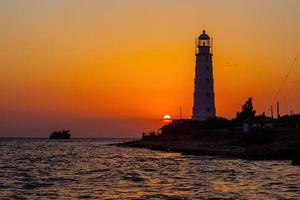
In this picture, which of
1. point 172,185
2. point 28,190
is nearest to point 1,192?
point 28,190

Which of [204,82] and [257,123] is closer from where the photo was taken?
[257,123]

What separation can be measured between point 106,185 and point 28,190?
4.85m

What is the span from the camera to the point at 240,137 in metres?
85.8

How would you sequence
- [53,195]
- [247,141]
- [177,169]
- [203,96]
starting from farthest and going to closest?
[203,96], [247,141], [177,169], [53,195]

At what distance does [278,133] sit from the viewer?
78.6m

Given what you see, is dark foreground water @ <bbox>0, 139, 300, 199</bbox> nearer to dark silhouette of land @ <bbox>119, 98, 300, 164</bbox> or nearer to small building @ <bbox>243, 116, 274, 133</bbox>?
dark silhouette of land @ <bbox>119, 98, 300, 164</bbox>

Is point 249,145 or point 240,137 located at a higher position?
point 240,137

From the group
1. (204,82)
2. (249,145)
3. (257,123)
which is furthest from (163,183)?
(204,82)

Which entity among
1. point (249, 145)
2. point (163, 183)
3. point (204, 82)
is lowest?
point (163, 183)

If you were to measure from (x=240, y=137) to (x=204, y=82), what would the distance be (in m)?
21.6

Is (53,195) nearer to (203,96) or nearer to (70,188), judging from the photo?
(70,188)

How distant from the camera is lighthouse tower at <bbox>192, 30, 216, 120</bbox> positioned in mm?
105312

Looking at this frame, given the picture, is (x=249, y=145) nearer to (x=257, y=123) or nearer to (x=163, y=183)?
(x=257, y=123)

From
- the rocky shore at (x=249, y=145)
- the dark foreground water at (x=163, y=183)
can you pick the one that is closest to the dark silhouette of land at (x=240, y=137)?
the rocky shore at (x=249, y=145)
